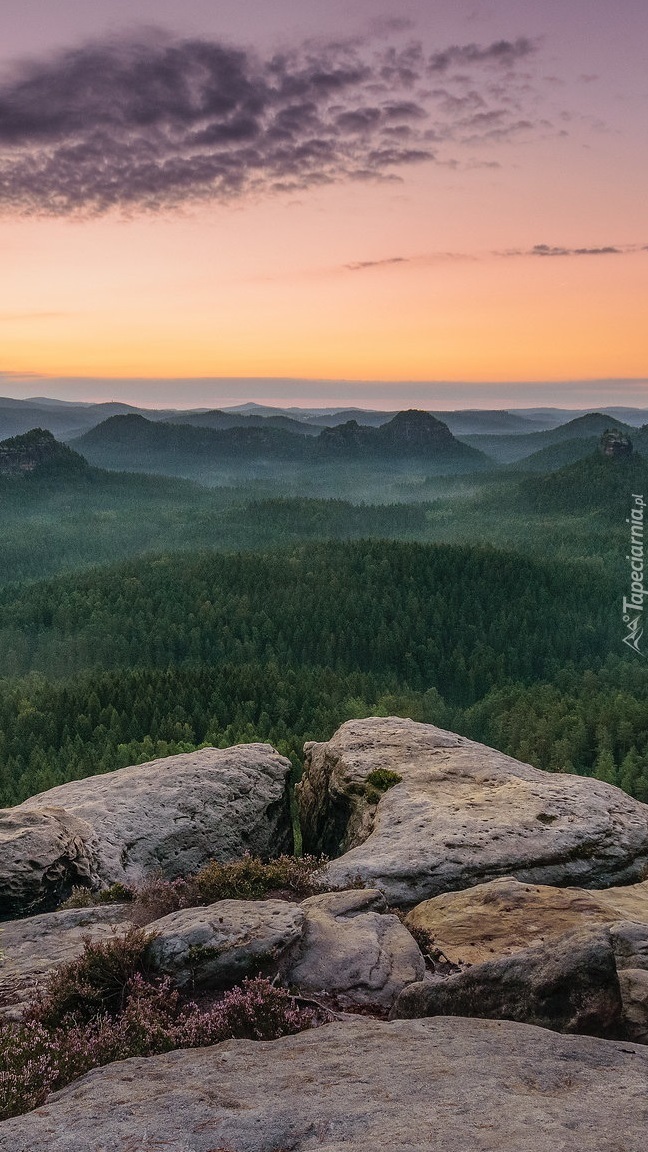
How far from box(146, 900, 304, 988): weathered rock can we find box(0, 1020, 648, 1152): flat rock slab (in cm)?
227

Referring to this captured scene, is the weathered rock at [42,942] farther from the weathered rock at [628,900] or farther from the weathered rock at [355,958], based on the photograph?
the weathered rock at [628,900]

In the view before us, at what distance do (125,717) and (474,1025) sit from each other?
10459 cm

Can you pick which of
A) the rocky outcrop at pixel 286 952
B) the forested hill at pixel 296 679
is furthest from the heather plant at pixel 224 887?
the forested hill at pixel 296 679

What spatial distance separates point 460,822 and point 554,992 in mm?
12177

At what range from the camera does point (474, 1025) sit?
12.0 metres

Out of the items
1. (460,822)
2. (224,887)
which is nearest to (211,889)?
(224,887)

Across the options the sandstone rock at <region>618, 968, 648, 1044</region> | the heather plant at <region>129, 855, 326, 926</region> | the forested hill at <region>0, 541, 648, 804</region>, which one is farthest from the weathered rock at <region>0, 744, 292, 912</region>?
the forested hill at <region>0, 541, 648, 804</region>

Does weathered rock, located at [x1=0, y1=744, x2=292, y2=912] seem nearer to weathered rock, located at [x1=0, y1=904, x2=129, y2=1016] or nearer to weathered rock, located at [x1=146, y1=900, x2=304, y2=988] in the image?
weathered rock, located at [x1=0, y1=904, x2=129, y2=1016]

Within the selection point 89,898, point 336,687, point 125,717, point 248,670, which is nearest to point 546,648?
point 336,687

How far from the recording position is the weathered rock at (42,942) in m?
15.6

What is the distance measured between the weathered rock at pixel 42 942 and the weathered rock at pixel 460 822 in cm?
658

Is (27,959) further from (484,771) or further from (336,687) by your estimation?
(336,687)

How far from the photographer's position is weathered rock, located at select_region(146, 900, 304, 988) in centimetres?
1447

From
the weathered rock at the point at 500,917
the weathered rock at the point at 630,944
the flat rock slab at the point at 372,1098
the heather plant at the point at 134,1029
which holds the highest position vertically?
the flat rock slab at the point at 372,1098
